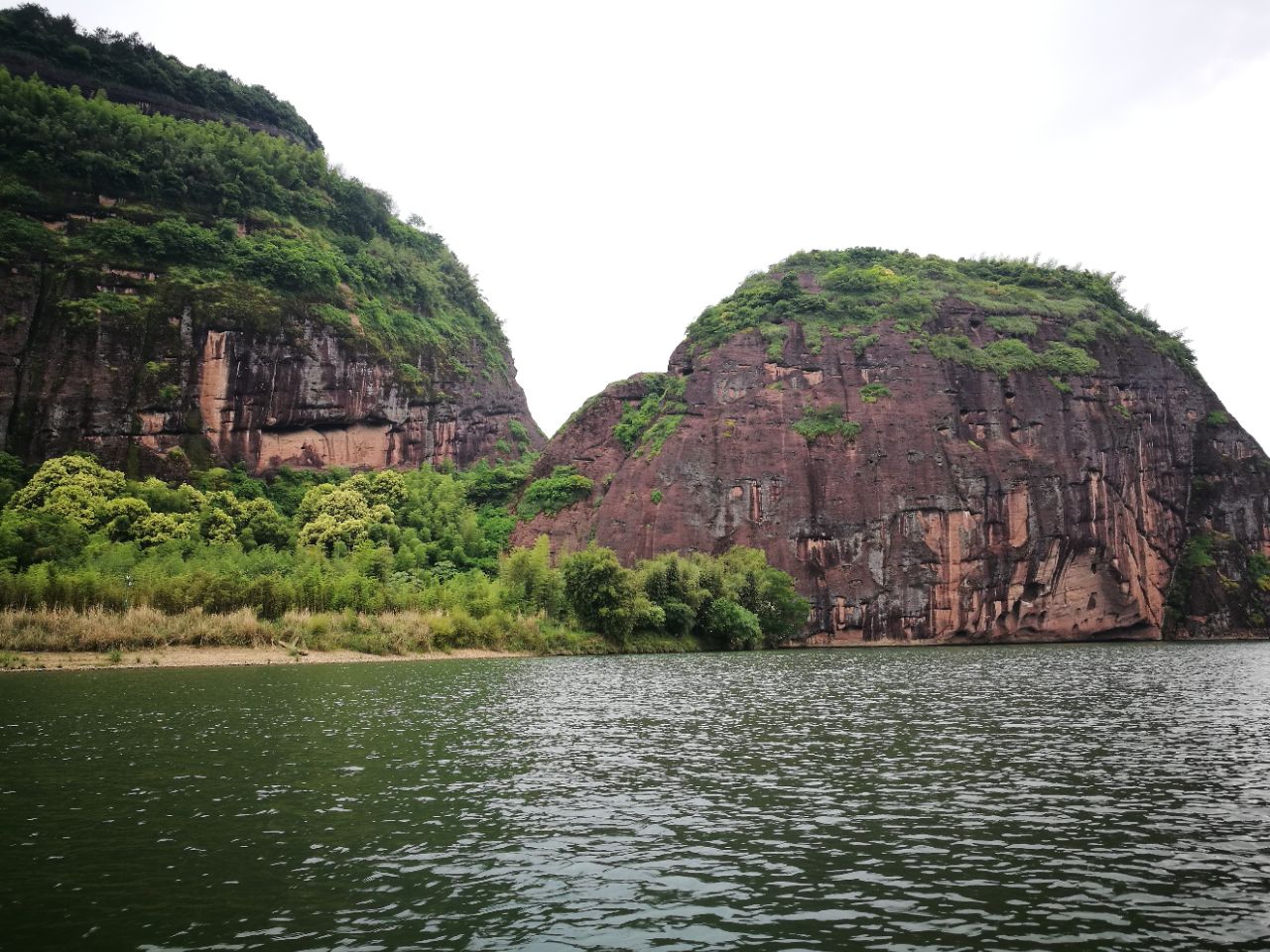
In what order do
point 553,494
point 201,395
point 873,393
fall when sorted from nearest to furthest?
point 201,395
point 873,393
point 553,494

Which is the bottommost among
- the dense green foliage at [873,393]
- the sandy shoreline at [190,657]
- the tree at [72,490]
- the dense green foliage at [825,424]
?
the sandy shoreline at [190,657]

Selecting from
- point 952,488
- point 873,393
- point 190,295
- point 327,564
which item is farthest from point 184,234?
point 952,488

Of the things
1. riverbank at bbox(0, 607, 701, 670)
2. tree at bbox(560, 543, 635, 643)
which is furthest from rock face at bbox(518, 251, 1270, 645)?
riverbank at bbox(0, 607, 701, 670)

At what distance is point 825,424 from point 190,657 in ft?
206

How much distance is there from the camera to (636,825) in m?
13.8

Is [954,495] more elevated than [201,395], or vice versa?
[201,395]

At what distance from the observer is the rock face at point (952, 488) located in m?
81.1

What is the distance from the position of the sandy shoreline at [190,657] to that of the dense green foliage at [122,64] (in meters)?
91.6

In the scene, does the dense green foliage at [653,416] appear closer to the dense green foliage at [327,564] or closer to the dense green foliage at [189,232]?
the dense green foliage at [327,564]

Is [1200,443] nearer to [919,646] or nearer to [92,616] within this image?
[919,646]

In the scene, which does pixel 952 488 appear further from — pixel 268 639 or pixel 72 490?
pixel 72 490

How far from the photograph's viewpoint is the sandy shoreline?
133ft

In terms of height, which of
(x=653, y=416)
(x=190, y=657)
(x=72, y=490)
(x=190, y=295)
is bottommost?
(x=190, y=657)

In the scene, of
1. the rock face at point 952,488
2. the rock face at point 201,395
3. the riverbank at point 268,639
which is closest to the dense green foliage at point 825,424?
A: the rock face at point 952,488
